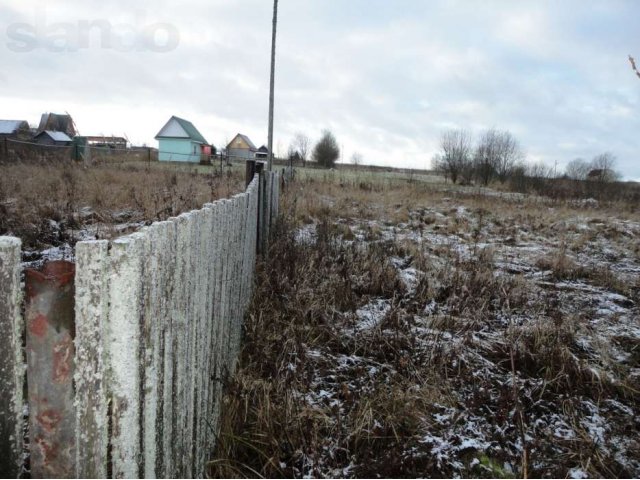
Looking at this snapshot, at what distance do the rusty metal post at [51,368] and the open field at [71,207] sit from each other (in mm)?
3581

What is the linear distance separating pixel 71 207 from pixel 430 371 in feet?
20.6

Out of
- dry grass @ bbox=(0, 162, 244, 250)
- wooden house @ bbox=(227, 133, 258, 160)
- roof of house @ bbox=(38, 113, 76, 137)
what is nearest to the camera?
dry grass @ bbox=(0, 162, 244, 250)

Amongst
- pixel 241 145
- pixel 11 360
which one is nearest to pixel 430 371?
pixel 11 360

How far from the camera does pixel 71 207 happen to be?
6984 mm

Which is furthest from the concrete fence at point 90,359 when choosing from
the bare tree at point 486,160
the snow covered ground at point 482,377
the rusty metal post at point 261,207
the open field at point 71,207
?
the bare tree at point 486,160

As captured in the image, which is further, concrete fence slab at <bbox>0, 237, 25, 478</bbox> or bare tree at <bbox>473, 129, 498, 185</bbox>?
bare tree at <bbox>473, 129, 498, 185</bbox>

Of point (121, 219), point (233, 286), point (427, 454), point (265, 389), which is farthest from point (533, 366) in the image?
point (121, 219)

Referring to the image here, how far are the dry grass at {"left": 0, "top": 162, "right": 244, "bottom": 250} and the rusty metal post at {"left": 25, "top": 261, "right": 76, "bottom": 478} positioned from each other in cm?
418

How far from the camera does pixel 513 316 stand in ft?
14.6

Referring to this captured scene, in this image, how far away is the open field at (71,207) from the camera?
5750 mm

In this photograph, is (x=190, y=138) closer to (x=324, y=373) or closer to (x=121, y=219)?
(x=121, y=219)

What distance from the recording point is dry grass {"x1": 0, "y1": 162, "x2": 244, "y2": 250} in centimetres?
594

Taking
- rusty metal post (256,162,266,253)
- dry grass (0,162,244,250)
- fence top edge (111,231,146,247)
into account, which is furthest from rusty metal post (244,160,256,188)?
fence top edge (111,231,146,247)

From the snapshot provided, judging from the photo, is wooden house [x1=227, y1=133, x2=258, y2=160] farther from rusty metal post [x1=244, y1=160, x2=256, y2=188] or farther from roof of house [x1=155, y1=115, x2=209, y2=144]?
rusty metal post [x1=244, y1=160, x2=256, y2=188]
